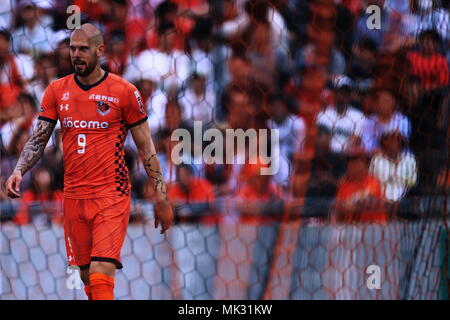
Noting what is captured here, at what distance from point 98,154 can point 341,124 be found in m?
1.18

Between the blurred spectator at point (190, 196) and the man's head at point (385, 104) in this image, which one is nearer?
the blurred spectator at point (190, 196)

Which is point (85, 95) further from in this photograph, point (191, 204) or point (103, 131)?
point (191, 204)

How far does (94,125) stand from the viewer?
243cm

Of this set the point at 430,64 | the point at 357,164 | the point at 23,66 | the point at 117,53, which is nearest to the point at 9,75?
the point at 23,66

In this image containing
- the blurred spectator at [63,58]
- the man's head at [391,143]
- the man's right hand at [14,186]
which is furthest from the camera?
the man's head at [391,143]

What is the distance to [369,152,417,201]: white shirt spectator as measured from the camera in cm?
324

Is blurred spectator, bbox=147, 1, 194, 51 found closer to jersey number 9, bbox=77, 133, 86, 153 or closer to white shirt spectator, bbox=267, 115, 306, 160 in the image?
white shirt spectator, bbox=267, 115, 306, 160

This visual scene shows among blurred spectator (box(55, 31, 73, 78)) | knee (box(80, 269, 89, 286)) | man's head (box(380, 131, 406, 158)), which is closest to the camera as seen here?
knee (box(80, 269, 89, 286))

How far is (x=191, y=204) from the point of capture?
122 inches

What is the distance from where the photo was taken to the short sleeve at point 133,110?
244 centimetres

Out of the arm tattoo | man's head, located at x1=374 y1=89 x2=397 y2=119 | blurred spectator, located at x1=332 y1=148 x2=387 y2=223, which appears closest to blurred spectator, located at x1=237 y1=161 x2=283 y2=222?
blurred spectator, located at x1=332 y1=148 x2=387 y2=223

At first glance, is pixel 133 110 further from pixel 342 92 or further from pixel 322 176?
pixel 342 92

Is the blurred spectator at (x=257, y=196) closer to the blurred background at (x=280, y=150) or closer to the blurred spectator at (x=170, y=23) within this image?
the blurred background at (x=280, y=150)

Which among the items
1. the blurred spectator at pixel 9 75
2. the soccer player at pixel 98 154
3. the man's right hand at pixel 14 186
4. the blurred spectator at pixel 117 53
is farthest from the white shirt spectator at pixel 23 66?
the man's right hand at pixel 14 186
